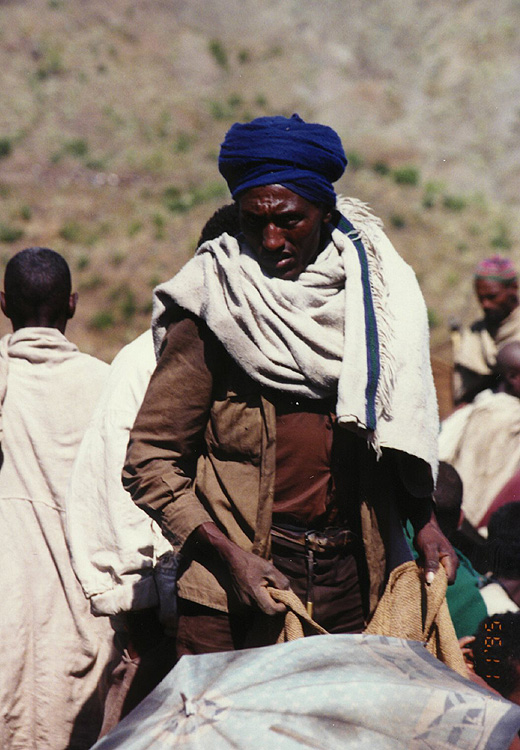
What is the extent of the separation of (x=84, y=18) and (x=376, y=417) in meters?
55.1

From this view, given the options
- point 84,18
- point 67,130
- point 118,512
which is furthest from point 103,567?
point 84,18

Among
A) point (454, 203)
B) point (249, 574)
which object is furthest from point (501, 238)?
point (249, 574)

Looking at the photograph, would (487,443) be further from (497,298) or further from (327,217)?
(327,217)

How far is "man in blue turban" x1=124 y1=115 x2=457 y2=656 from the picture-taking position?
2.49 meters

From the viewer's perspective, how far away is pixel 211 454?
2.66 meters

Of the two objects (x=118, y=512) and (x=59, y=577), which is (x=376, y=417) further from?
(x=59, y=577)

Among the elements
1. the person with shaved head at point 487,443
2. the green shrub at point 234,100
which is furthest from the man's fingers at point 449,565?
the green shrub at point 234,100

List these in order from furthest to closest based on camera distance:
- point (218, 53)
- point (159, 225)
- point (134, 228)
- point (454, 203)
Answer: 1. point (218, 53)
2. point (454, 203)
3. point (159, 225)
4. point (134, 228)

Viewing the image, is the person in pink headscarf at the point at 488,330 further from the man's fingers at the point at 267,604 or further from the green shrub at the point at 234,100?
the green shrub at the point at 234,100

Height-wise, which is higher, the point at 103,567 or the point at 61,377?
the point at 61,377

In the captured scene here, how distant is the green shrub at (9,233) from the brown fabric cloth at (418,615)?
31571 millimetres

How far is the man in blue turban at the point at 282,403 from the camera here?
2.49 metres

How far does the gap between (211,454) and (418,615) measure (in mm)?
664

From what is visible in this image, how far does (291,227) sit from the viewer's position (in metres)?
2.54
